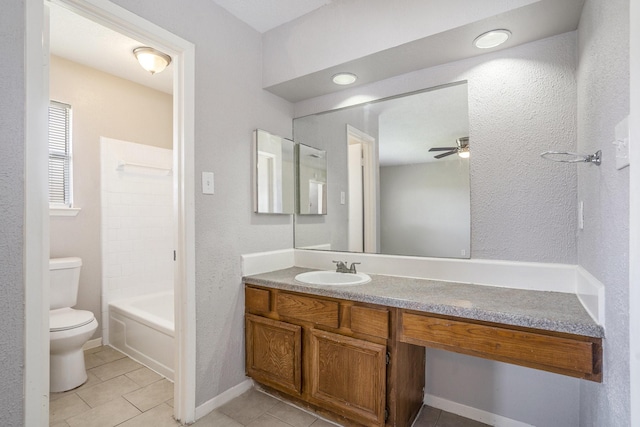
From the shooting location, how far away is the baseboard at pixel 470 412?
5.41ft

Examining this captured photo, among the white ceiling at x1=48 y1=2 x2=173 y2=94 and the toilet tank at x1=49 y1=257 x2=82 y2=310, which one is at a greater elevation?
the white ceiling at x1=48 y1=2 x2=173 y2=94

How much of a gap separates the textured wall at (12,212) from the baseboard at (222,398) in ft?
2.88

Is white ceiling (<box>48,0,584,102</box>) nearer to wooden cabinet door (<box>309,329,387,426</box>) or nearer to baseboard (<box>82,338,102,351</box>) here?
wooden cabinet door (<box>309,329,387,426</box>)

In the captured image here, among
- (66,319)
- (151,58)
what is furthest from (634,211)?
(66,319)

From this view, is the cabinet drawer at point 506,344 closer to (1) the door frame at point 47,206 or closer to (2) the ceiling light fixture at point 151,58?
(1) the door frame at point 47,206

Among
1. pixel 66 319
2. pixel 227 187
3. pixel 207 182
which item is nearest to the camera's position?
pixel 207 182

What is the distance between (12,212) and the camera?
1.12 m

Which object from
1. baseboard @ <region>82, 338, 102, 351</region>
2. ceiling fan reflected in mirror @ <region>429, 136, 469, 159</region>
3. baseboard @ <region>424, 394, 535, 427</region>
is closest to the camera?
baseboard @ <region>424, 394, 535, 427</region>

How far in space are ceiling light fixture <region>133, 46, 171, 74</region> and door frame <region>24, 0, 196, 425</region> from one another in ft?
2.59

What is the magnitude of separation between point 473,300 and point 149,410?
1.92 metres

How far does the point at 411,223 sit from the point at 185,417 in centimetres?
170

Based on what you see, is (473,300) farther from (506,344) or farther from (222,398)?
(222,398)

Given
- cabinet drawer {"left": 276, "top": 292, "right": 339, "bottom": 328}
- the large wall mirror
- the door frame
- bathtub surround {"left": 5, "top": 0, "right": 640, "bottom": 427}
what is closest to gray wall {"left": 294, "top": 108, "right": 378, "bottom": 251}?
the large wall mirror

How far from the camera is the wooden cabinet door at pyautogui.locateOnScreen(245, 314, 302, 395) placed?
1.81 metres
